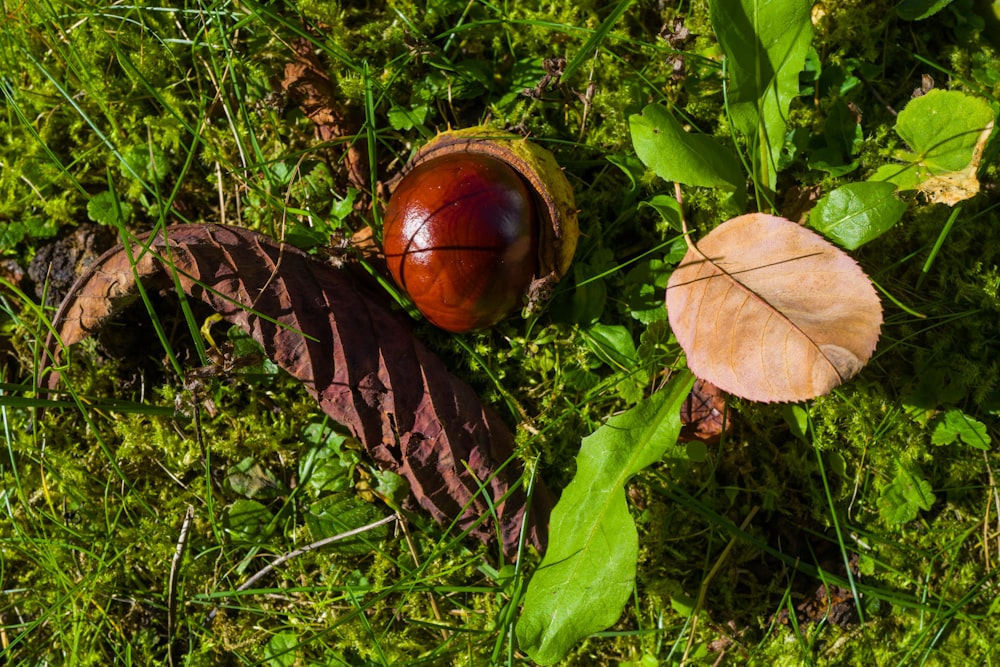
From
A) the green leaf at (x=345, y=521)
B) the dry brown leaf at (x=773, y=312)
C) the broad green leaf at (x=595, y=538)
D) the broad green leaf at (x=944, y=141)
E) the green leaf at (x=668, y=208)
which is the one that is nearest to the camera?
the dry brown leaf at (x=773, y=312)

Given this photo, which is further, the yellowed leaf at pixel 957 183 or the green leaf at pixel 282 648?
the green leaf at pixel 282 648

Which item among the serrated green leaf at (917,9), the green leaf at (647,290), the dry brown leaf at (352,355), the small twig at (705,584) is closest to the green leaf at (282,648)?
the dry brown leaf at (352,355)

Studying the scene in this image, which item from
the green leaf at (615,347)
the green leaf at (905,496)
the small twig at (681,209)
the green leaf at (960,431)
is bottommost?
the green leaf at (905,496)

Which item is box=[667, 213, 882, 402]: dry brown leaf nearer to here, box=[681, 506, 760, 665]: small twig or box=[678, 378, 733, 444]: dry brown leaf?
box=[678, 378, 733, 444]: dry brown leaf

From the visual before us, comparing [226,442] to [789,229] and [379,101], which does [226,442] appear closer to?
[379,101]

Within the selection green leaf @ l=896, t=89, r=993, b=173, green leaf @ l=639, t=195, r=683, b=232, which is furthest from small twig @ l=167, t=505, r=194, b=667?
green leaf @ l=896, t=89, r=993, b=173

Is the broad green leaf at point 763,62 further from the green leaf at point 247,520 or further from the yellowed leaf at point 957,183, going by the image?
the green leaf at point 247,520
